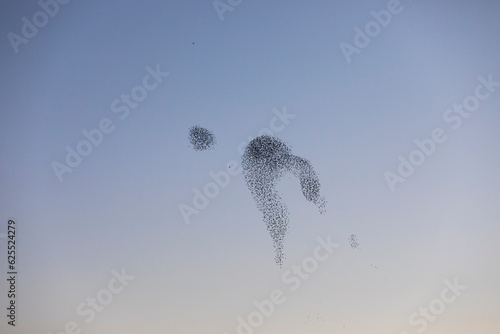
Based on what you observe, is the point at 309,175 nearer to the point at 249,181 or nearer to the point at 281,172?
the point at 281,172

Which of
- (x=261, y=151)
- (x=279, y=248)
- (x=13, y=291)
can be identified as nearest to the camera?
(x=13, y=291)

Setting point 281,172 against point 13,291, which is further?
point 281,172

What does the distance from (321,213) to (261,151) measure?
491 cm

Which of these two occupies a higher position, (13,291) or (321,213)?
(13,291)

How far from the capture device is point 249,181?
24.3 meters

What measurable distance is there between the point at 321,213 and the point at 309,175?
223 centimetres

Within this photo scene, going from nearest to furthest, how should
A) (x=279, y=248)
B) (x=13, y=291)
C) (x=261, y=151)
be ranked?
(x=13, y=291) < (x=279, y=248) < (x=261, y=151)

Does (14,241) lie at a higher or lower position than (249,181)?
higher

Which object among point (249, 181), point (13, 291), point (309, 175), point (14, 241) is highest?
point (14, 241)

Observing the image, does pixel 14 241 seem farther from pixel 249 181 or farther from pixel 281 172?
pixel 281 172

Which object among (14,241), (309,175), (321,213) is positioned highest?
(14,241)

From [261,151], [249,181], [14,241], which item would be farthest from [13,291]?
[261,151]

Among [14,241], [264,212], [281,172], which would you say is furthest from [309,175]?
[14,241]

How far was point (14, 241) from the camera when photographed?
20500 mm
